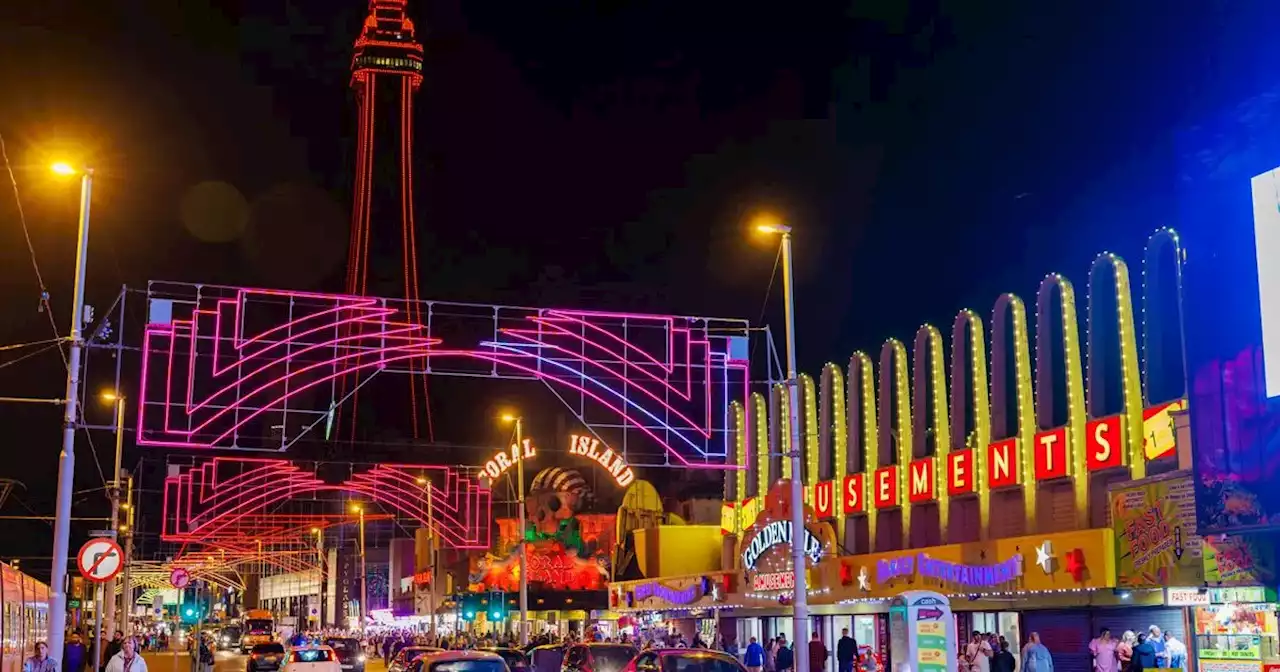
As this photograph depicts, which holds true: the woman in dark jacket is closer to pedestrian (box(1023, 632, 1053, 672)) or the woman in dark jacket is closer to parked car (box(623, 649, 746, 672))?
pedestrian (box(1023, 632, 1053, 672))

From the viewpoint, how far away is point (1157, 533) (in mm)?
28547

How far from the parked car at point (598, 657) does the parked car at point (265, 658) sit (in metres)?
16.4

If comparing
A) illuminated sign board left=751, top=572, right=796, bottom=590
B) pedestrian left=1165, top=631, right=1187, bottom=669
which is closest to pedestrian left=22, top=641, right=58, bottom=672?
pedestrian left=1165, top=631, right=1187, bottom=669

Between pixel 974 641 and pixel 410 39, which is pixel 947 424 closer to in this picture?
pixel 974 641

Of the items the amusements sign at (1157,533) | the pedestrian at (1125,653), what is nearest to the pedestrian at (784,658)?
the amusements sign at (1157,533)

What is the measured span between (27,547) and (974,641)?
61658 mm

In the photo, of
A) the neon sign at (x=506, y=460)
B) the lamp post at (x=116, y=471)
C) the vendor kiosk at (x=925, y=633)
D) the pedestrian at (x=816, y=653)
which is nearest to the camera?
the vendor kiosk at (x=925, y=633)

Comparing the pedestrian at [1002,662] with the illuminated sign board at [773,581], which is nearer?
the pedestrian at [1002,662]

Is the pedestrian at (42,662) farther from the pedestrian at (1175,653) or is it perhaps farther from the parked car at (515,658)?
the pedestrian at (1175,653)

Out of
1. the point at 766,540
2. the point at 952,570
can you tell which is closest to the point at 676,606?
the point at 766,540

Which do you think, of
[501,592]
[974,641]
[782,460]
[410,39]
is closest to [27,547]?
[501,592]

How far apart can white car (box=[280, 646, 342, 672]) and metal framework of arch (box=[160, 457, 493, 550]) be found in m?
5.78

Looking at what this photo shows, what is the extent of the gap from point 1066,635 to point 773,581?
11.1m

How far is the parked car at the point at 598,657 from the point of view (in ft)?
96.1
